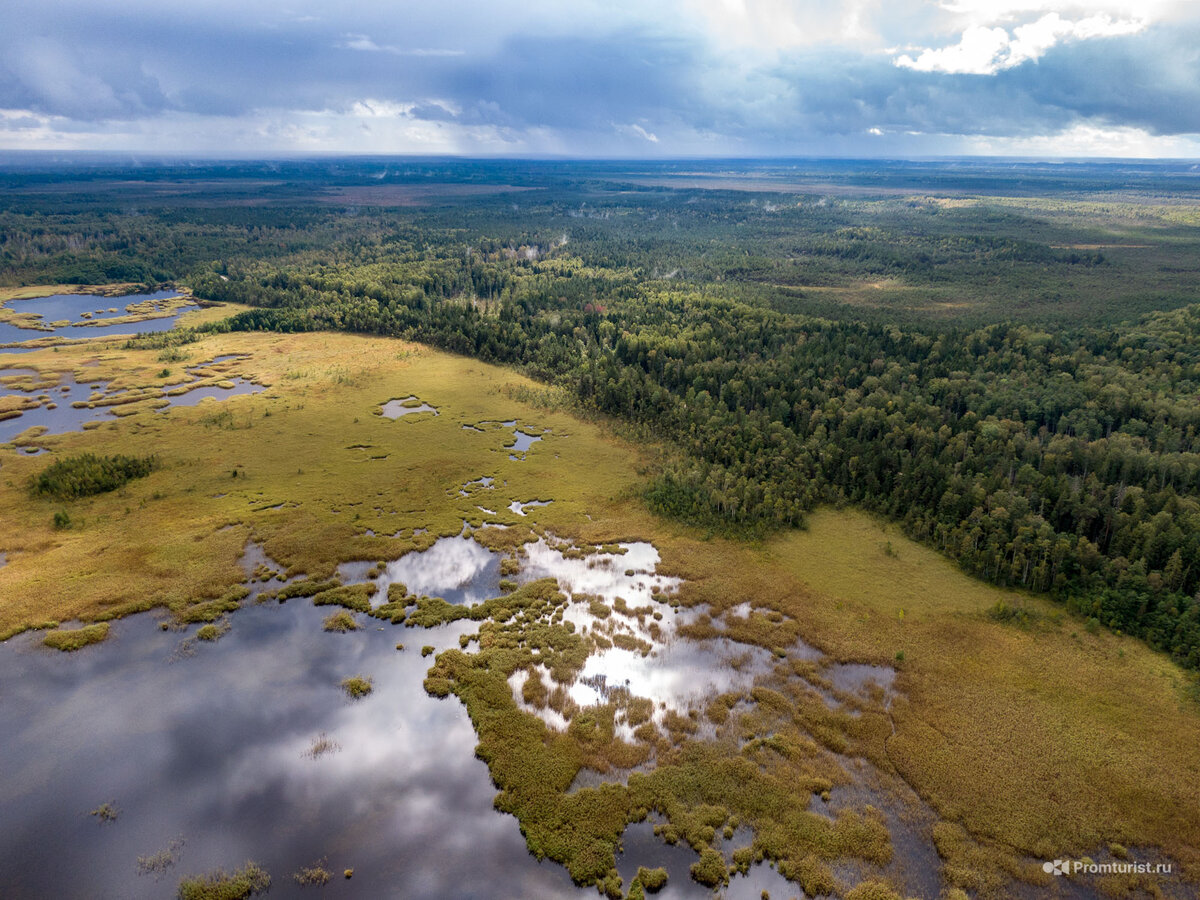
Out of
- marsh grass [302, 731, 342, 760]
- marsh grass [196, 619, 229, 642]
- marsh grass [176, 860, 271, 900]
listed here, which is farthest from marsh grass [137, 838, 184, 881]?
marsh grass [196, 619, 229, 642]

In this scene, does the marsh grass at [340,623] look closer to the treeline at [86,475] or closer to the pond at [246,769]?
the pond at [246,769]

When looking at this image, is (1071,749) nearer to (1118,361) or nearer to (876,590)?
(876,590)

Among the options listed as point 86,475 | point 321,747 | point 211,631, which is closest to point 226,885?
point 321,747

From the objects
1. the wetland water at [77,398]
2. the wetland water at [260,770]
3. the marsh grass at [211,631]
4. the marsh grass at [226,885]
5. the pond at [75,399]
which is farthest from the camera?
the wetland water at [77,398]

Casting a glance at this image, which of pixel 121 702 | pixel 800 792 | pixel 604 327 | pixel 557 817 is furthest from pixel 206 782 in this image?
pixel 604 327

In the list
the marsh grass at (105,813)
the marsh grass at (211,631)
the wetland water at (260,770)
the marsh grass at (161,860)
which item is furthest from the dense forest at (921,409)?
the marsh grass at (105,813)

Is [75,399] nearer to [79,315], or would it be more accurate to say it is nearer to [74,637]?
[74,637]
